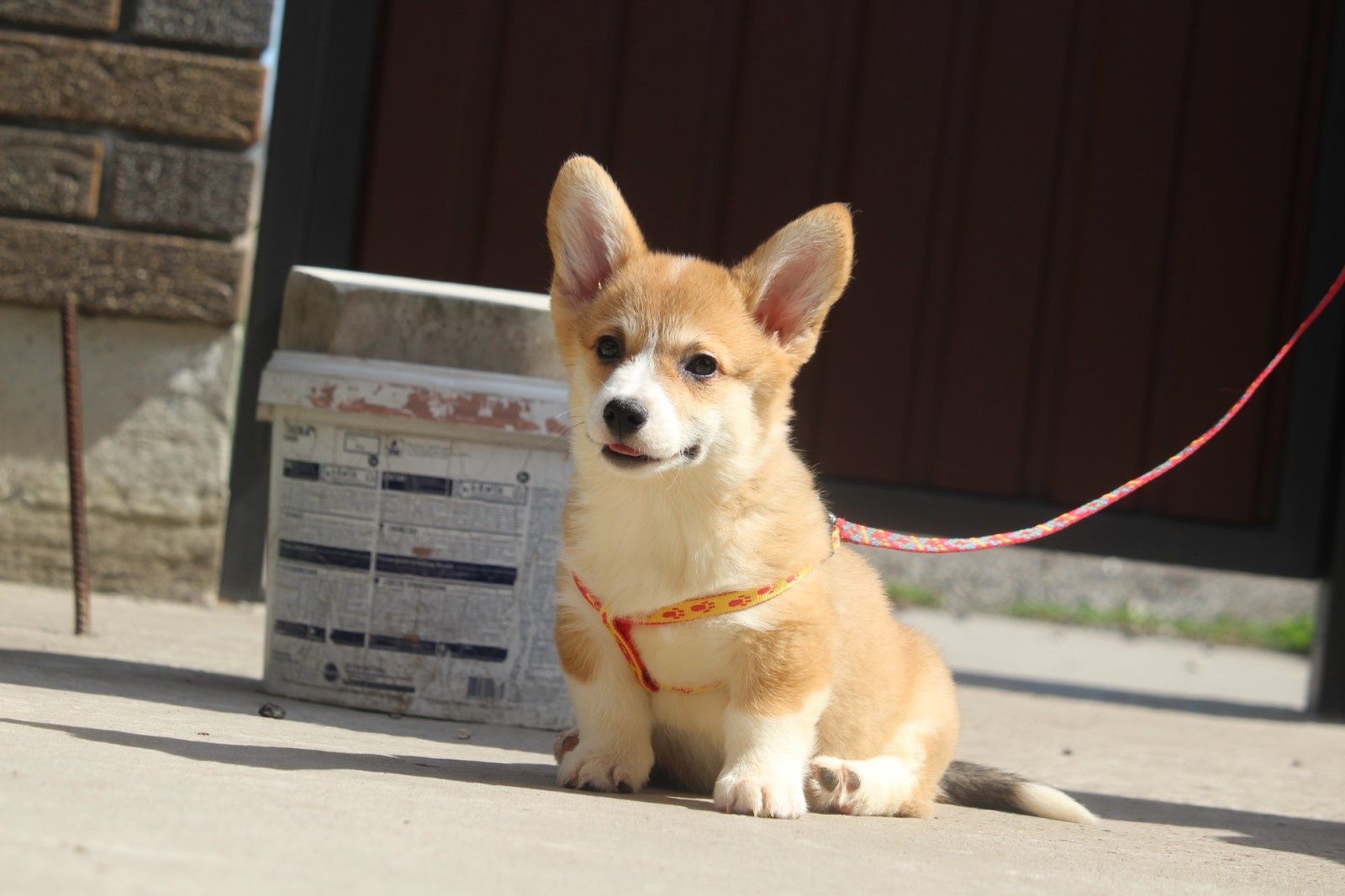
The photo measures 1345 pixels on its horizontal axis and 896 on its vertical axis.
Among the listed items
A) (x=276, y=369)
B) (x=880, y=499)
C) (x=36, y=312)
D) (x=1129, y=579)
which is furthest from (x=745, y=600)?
(x=1129, y=579)

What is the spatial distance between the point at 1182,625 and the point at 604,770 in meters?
8.04

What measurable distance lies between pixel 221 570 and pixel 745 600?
11.2 ft

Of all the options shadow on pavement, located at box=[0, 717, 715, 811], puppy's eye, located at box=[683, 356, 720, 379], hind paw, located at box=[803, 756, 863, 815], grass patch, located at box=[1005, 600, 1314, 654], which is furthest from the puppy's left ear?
grass patch, located at box=[1005, 600, 1314, 654]

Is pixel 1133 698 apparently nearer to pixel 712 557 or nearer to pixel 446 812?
pixel 712 557

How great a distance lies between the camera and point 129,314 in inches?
209

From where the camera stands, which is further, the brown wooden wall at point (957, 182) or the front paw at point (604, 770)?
the brown wooden wall at point (957, 182)

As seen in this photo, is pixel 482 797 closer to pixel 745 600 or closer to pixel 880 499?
pixel 745 600

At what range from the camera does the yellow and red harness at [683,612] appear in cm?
264

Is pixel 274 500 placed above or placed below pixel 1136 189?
below

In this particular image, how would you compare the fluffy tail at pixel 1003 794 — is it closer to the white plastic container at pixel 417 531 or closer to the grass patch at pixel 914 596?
the white plastic container at pixel 417 531

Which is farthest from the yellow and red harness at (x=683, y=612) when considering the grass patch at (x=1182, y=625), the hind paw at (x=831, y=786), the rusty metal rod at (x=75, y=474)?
the grass patch at (x=1182, y=625)

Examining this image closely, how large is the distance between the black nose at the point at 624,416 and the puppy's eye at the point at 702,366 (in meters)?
0.21

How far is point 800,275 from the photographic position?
288cm

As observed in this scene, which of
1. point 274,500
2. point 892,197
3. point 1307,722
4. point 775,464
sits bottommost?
point 1307,722
